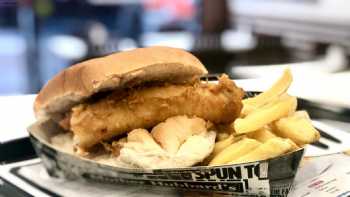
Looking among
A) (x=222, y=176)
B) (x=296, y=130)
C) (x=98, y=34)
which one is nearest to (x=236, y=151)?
(x=222, y=176)

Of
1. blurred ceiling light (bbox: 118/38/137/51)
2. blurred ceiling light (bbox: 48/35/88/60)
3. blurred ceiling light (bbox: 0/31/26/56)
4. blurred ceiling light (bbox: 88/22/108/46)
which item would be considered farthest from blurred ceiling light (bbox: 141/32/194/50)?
blurred ceiling light (bbox: 0/31/26/56)

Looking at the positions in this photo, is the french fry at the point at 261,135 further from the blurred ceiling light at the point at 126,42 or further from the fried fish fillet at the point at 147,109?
the blurred ceiling light at the point at 126,42

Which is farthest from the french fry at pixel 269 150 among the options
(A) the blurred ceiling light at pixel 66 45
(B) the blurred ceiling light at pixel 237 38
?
(B) the blurred ceiling light at pixel 237 38

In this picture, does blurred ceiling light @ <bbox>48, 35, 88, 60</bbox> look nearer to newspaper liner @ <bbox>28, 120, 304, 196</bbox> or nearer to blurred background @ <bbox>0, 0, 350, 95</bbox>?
blurred background @ <bbox>0, 0, 350, 95</bbox>

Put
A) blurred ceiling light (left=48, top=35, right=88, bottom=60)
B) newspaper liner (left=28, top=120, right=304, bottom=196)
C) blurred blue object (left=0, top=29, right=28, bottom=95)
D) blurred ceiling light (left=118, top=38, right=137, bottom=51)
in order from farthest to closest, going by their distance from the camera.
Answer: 1. blurred ceiling light (left=118, top=38, right=137, bottom=51)
2. blurred blue object (left=0, top=29, right=28, bottom=95)
3. blurred ceiling light (left=48, top=35, right=88, bottom=60)
4. newspaper liner (left=28, top=120, right=304, bottom=196)

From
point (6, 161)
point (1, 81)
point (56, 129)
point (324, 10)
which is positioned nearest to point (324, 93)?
point (56, 129)

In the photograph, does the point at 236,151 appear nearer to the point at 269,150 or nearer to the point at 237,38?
the point at 269,150
